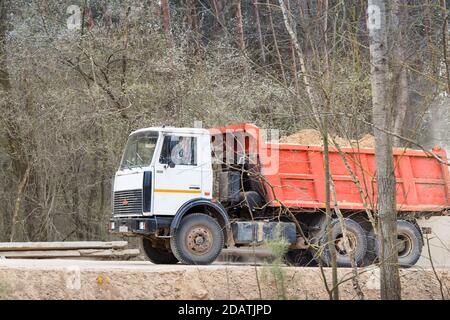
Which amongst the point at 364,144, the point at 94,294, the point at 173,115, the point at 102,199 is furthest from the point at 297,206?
the point at 102,199

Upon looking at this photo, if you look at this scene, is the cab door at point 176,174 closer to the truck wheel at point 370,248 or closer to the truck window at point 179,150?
the truck window at point 179,150

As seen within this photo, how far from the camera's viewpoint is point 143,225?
1661 centimetres

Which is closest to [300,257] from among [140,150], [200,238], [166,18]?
[200,238]

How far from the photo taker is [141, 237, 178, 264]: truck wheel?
1830 centimetres

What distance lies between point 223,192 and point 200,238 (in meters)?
1.09

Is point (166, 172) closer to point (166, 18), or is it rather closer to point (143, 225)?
point (143, 225)

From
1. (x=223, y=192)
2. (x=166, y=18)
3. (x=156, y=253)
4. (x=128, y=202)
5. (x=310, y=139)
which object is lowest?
(x=156, y=253)

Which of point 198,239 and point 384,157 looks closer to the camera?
point 384,157

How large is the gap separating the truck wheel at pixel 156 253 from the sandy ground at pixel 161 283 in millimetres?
3415

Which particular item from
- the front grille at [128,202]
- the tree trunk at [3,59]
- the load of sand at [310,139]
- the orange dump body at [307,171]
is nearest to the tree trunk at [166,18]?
the tree trunk at [3,59]

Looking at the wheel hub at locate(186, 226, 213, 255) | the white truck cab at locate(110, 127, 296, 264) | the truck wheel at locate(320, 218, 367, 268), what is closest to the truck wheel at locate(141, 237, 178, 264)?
the white truck cab at locate(110, 127, 296, 264)

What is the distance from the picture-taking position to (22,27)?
25891 mm

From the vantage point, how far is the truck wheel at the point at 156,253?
720 inches

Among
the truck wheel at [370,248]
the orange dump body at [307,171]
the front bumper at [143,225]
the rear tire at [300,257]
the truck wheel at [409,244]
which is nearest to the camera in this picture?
the front bumper at [143,225]
